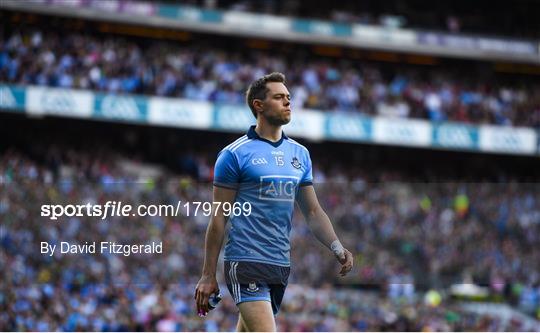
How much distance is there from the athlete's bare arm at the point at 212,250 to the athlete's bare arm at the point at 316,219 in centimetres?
56

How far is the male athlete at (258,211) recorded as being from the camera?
218 inches

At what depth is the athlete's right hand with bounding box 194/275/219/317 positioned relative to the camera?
5.48m

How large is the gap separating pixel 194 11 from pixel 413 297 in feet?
45.0

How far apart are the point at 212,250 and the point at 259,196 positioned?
452mm

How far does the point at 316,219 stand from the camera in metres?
6.05

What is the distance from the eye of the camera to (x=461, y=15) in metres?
31.0

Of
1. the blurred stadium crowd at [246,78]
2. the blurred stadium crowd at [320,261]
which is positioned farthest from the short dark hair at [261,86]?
the blurred stadium crowd at [246,78]

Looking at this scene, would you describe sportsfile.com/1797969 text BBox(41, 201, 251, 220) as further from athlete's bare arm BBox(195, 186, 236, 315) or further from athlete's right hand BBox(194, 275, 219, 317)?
athlete's right hand BBox(194, 275, 219, 317)

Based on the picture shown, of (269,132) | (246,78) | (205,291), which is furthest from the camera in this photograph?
(246,78)

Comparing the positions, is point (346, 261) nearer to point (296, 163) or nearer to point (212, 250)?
point (296, 163)

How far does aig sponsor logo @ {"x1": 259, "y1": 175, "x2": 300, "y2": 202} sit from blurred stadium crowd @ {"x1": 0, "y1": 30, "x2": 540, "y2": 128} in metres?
18.9

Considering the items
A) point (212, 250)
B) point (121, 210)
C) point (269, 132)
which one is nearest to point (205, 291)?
point (212, 250)

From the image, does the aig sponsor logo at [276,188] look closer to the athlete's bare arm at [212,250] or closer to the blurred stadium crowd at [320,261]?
the athlete's bare arm at [212,250]

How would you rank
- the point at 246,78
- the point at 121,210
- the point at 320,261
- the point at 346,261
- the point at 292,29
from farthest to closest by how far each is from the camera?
the point at 292,29
the point at 246,78
the point at 320,261
the point at 121,210
the point at 346,261
